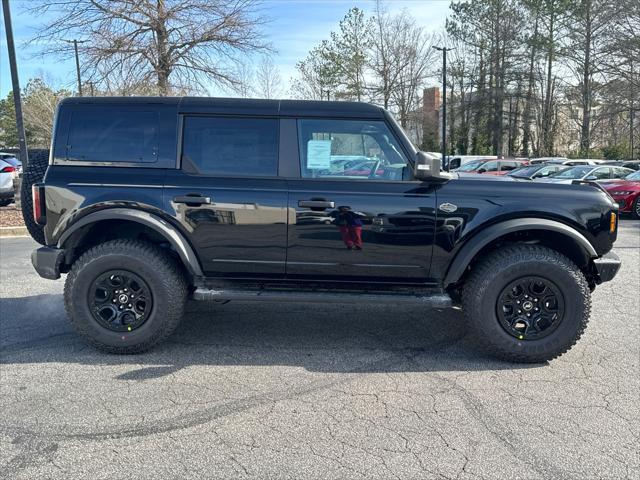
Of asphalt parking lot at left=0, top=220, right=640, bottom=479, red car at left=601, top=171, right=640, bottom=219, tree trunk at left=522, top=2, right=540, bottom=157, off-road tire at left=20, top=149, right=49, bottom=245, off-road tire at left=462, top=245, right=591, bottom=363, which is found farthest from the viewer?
tree trunk at left=522, top=2, right=540, bottom=157

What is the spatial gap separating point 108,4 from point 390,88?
982 inches

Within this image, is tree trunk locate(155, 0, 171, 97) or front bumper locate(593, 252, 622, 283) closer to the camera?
front bumper locate(593, 252, 622, 283)

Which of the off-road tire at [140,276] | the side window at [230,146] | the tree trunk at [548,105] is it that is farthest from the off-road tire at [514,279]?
the tree trunk at [548,105]

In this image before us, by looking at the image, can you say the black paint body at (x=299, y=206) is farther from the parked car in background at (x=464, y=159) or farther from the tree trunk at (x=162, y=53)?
the tree trunk at (x=162, y=53)

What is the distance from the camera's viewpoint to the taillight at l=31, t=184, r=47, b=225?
407 cm

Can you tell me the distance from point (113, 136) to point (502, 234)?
318 centimetres

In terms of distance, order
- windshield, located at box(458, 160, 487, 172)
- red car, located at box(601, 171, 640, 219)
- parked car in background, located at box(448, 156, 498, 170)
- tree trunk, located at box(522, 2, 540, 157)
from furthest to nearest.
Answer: tree trunk, located at box(522, 2, 540, 157) → windshield, located at box(458, 160, 487, 172) → red car, located at box(601, 171, 640, 219) → parked car in background, located at box(448, 156, 498, 170)

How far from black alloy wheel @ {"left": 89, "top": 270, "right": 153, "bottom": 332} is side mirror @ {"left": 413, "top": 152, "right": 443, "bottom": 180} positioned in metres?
2.32

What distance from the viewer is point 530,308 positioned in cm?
406

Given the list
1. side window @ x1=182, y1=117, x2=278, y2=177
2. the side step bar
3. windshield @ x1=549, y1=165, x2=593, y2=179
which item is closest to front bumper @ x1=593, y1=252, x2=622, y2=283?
the side step bar

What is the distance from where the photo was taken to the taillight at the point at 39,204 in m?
4.07

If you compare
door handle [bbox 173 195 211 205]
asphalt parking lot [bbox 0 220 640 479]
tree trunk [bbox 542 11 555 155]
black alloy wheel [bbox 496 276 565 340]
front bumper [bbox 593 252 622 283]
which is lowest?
asphalt parking lot [bbox 0 220 640 479]

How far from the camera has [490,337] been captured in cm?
401

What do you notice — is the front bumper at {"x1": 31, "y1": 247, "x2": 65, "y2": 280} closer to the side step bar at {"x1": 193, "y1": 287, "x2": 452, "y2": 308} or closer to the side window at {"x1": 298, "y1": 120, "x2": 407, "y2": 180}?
the side step bar at {"x1": 193, "y1": 287, "x2": 452, "y2": 308}
